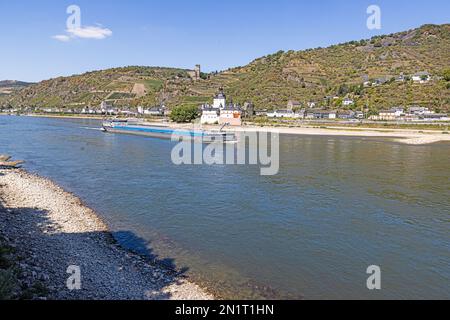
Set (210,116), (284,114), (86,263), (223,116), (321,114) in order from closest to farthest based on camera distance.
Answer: (86,263)
(223,116)
(210,116)
(321,114)
(284,114)

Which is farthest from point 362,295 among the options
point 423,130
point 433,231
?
point 423,130

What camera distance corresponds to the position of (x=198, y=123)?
8000 centimetres

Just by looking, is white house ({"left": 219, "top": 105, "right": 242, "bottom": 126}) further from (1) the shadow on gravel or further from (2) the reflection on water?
(1) the shadow on gravel

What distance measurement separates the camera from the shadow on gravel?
7535mm

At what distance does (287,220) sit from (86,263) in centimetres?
785

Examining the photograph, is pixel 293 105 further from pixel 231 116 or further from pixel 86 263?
pixel 86 263

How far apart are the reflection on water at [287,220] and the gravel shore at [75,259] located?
2.72ft

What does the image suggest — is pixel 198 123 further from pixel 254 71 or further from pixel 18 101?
pixel 18 101

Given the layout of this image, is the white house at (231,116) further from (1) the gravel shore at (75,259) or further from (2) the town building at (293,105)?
(1) the gravel shore at (75,259)

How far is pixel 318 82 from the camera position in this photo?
117688 mm

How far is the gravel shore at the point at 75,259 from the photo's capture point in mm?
7641

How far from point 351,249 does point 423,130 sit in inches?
2261

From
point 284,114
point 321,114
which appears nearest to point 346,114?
point 321,114

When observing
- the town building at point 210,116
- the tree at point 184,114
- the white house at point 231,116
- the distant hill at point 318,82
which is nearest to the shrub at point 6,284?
the white house at point 231,116
